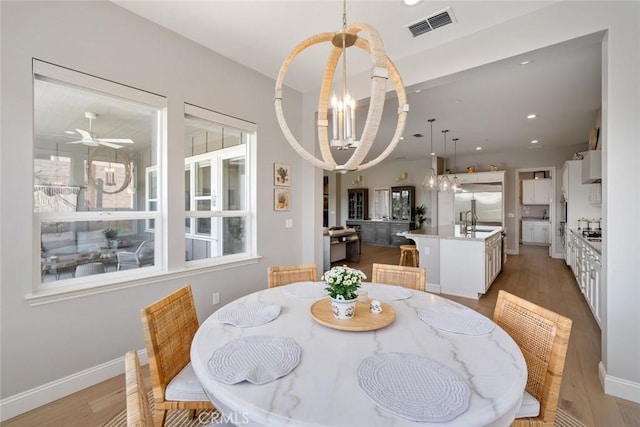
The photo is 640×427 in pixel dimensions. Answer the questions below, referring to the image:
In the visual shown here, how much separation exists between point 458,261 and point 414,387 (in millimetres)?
3910

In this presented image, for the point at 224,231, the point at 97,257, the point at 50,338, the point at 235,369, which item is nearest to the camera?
the point at 235,369

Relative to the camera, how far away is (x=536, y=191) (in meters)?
8.51

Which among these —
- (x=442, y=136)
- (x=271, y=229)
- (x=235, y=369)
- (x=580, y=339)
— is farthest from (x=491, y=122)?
(x=235, y=369)

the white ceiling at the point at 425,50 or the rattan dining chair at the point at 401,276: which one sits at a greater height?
the white ceiling at the point at 425,50

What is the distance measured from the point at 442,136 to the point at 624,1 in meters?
4.27

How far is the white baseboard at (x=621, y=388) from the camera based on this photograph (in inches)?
76.5

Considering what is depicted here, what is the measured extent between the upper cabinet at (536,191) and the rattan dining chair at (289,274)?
29.3 ft

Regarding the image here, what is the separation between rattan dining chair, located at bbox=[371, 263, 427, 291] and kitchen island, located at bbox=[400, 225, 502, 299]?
7.84ft

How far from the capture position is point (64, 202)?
2.09 metres

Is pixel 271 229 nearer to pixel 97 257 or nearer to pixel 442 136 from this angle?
pixel 97 257

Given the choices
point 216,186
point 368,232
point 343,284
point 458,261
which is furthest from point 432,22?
point 368,232

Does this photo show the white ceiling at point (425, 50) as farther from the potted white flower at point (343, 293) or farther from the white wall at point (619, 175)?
the potted white flower at point (343, 293)

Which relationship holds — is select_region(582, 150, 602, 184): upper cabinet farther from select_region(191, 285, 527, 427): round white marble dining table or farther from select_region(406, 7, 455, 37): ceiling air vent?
select_region(191, 285, 527, 427): round white marble dining table

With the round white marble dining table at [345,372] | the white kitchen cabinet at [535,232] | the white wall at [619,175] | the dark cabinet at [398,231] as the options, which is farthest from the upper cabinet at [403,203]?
the round white marble dining table at [345,372]
